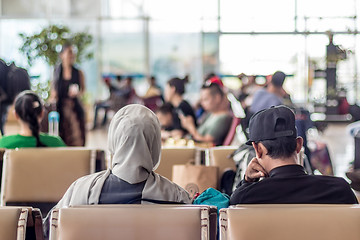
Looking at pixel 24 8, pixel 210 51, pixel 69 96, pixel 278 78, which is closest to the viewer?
pixel 278 78

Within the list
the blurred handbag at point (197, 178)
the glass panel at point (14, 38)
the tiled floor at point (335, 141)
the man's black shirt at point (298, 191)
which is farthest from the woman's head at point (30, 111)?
the glass panel at point (14, 38)

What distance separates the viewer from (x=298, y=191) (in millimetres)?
2553

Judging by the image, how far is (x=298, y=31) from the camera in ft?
68.8

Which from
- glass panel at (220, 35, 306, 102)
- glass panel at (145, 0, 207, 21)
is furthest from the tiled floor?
glass panel at (145, 0, 207, 21)

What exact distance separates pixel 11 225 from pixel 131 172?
58 centimetres

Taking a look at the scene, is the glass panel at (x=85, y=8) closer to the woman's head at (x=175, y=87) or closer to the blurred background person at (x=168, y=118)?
the woman's head at (x=175, y=87)

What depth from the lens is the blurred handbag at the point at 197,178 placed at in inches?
143

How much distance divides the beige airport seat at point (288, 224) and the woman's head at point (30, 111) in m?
2.76

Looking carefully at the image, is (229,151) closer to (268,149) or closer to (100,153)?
(100,153)

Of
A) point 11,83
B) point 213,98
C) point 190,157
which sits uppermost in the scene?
point 11,83

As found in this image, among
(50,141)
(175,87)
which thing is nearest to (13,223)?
(50,141)

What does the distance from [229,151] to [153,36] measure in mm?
16468

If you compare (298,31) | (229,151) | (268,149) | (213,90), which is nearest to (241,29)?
(298,31)

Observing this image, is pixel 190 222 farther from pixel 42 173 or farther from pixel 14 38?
pixel 14 38
